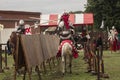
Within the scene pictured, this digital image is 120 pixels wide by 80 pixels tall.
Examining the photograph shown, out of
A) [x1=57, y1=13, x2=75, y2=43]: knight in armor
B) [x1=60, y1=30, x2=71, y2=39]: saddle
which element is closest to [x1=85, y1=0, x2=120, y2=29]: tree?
[x1=57, y1=13, x2=75, y2=43]: knight in armor

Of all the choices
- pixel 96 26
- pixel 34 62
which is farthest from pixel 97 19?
pixel 34 62

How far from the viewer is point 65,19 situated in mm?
20641

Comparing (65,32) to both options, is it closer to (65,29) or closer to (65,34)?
(65,34)

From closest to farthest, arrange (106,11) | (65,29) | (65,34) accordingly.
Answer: (65,34)
(65,29)
(106,11)

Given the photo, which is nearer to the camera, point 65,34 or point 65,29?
point 65,34

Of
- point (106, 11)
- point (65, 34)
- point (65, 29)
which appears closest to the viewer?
point (65, 34)

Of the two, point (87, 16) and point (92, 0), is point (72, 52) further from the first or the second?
point (92, 0)

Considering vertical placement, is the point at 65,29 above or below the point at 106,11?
below

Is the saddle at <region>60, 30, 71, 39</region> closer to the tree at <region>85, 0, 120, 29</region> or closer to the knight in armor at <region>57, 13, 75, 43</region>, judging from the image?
the knight in armor at <region>57, 13, 75, 43</region>

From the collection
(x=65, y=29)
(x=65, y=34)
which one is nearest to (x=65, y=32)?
(x=65, y=34)

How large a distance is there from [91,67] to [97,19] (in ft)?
174

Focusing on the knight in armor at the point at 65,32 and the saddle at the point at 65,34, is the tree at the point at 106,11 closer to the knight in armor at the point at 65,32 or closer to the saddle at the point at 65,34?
the knight in armor at the point at 65,32

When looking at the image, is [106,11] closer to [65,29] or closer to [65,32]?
[65,29]

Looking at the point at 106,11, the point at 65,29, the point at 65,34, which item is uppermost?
the point at 106,11
